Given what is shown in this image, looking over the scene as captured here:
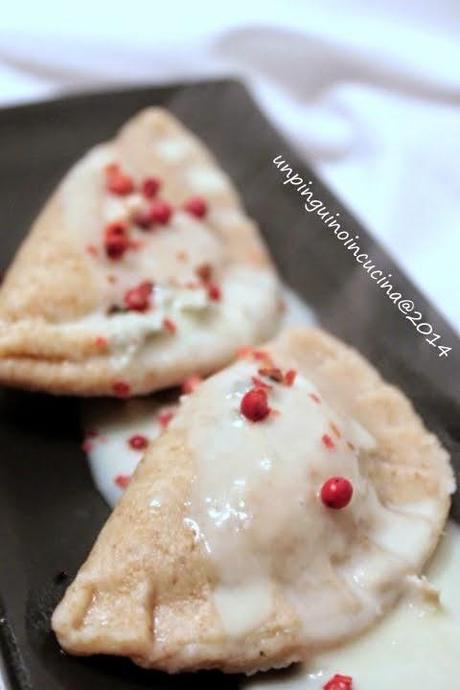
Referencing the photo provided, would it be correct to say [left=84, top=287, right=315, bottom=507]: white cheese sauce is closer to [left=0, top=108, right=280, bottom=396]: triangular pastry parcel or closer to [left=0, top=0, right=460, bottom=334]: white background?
[left=0, top=108, right=280, bottom=396]: triangular pastry parcel

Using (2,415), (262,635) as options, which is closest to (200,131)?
(2,415)

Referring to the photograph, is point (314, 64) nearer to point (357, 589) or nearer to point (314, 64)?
Answer: point (314, 64)

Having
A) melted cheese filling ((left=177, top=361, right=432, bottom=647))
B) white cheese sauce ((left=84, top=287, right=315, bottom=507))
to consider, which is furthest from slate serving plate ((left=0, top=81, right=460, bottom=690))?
melted cheese filling ((left=177, top=361, right=432, bottom=647))

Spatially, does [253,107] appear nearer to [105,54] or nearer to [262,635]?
[105,54]

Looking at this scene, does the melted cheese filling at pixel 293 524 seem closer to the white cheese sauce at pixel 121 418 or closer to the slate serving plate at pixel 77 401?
the slate serving plate at pixel 77 401

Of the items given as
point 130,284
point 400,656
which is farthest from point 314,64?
point 400,656
